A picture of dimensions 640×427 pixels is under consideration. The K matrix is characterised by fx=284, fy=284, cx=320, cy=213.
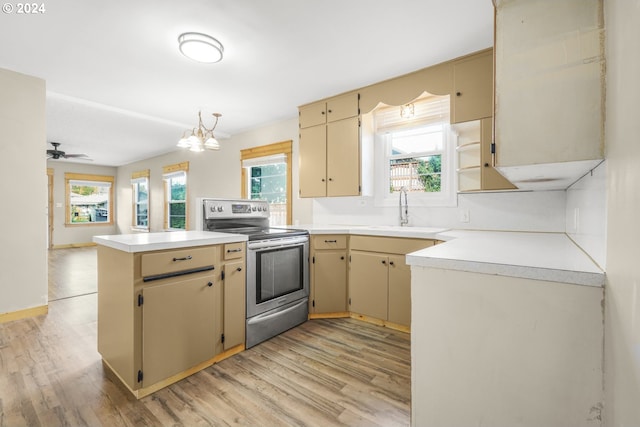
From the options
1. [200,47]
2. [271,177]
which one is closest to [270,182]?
[271,177]

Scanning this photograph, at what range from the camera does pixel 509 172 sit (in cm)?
136

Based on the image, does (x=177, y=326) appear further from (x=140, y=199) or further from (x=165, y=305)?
(x=140, y=199)

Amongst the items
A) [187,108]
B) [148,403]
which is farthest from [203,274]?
[187,108]

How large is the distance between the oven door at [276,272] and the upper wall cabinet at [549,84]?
1835 mm

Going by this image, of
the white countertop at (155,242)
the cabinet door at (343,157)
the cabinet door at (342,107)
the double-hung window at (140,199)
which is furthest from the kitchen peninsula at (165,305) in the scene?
the double-hung window at (140,199)

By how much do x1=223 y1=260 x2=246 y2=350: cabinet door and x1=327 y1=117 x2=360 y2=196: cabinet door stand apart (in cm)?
153

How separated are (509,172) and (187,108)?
3.91 metres

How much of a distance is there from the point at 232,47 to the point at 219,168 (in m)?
3.22

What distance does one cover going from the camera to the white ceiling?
1.99m

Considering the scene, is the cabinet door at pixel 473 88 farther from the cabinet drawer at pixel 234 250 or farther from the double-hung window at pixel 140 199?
the double-hung window at pixel 140 199

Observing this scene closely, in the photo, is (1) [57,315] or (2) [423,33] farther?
(1) [57,315]

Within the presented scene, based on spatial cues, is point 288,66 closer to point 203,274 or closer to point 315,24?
point 315,24

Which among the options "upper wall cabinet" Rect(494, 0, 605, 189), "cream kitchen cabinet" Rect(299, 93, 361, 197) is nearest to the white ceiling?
"cream kitchen cabinet" Rect(299, 93, 361, 197)

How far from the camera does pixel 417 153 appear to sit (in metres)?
3.16
